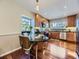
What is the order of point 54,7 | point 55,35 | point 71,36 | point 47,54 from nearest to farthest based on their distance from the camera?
point 47,54
point 54,7
point 71,36
point 55,35

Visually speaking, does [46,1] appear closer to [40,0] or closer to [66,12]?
[40,0]

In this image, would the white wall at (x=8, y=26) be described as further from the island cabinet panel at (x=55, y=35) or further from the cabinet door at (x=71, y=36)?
the cabinet door at (x=71, y=36)

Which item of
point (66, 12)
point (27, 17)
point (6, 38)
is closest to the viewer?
point (6, 38)

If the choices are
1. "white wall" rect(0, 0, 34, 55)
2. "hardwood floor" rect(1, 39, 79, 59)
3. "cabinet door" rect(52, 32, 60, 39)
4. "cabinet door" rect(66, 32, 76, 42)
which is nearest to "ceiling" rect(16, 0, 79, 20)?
"white wall" rect(0, 0, 34, 55)

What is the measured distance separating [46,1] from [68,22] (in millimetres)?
1550

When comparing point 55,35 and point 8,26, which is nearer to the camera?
point 8,26

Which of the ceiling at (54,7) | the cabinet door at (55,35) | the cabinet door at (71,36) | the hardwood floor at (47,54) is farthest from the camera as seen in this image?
the cabinet door at (55,35)

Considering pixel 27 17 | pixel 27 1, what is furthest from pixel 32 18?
pixel 27 1

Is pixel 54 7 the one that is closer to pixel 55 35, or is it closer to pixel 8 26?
pixel 8 26

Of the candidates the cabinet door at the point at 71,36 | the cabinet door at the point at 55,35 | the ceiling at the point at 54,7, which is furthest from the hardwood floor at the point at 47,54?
the cabinet door at the point at 55,35

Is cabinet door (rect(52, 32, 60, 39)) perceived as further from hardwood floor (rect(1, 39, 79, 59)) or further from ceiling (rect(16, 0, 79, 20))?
hardwood floor (rect(1, 39, 79, 59))

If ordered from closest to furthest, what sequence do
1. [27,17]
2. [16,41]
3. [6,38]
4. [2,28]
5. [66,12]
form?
[2,28]
[6,38]
[16,41]
[66,12]
[27,17]

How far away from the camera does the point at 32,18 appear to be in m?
5.99

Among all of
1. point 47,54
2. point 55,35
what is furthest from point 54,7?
point 55,35
